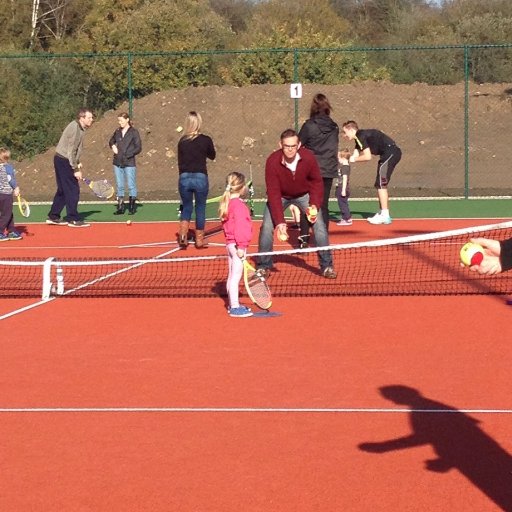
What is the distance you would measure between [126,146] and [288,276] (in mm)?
8883

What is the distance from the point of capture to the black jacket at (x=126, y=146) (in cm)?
2200

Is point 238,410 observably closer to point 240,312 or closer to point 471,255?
point 471,255

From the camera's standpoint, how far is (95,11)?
5006cm

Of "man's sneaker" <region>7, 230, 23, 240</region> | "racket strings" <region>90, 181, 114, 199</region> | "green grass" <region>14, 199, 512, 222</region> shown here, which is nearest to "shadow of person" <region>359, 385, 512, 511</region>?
"man's sneaker" <region>7, 230, 23, 240</region>

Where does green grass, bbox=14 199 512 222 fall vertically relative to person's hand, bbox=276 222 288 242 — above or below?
below

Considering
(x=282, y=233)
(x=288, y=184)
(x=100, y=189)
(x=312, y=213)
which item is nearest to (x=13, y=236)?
(x=100, y=189)

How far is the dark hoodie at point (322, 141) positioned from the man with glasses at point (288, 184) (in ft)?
7.33

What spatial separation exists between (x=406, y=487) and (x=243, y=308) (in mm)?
5244

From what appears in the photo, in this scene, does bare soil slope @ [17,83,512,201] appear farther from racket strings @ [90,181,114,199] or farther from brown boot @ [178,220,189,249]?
brown boot @ [178,220,189,249]

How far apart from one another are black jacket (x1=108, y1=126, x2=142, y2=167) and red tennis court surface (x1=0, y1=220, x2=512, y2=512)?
10271 mm

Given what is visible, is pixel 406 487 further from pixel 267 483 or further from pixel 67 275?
pixel 67 275

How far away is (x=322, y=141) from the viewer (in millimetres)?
15219

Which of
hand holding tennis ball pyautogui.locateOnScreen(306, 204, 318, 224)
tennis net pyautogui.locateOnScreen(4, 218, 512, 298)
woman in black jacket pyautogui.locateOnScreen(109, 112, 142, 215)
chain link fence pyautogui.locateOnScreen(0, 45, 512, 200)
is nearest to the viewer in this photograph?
hand holding tennis ball pyautogui.locateOnScreen(306, 204, 318, 224)

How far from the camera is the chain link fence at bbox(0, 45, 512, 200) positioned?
34.2m
